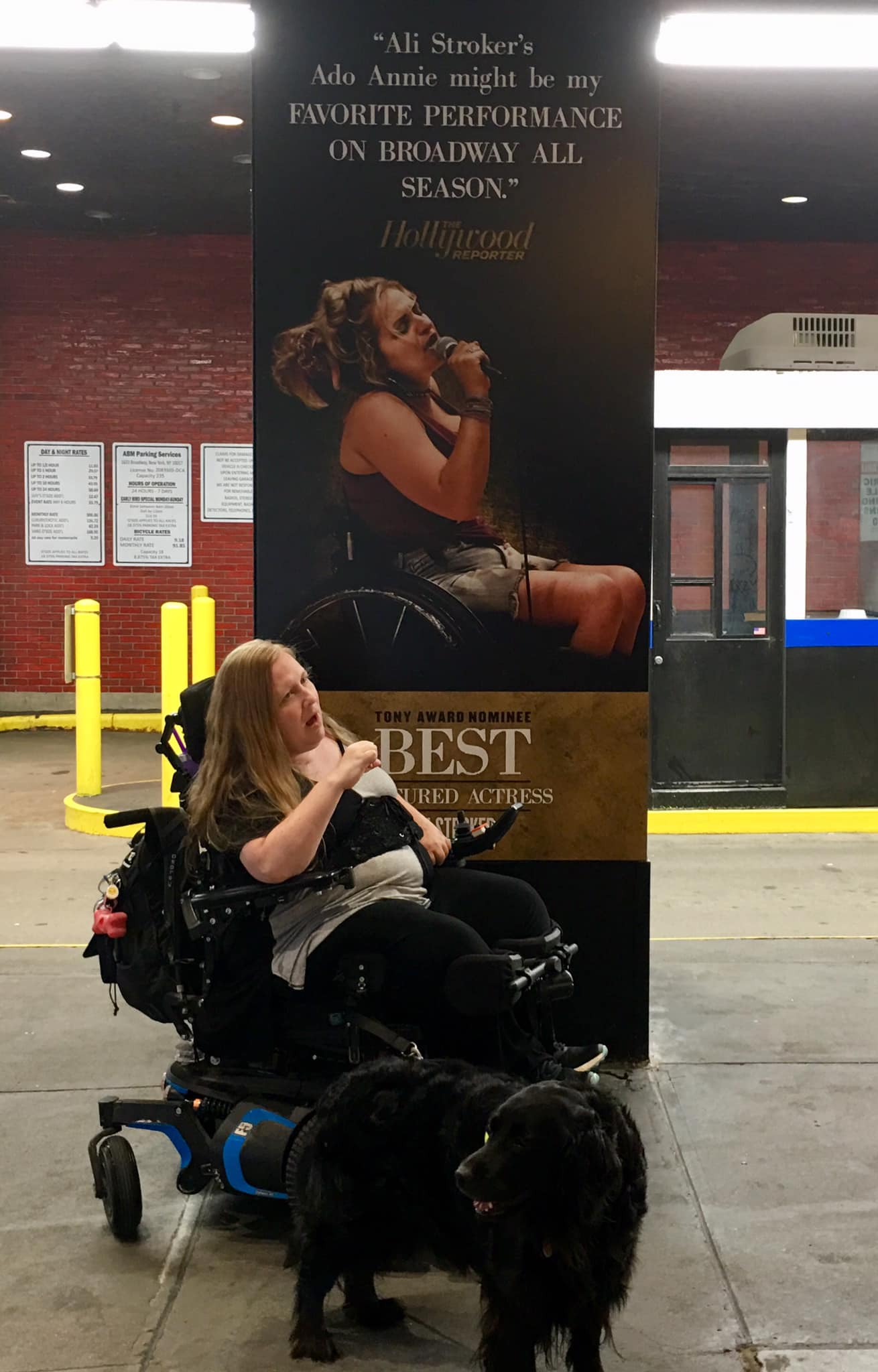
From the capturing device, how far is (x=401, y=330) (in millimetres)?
3816

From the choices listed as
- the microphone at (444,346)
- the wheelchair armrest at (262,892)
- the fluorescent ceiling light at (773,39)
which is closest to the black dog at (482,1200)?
the wheelchair armrest at (262,892)

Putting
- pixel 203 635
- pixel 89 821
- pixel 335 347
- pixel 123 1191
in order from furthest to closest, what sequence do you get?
pixel 203 635 < pixel 89 821 < pixel 335 347 < pixel 123 1191

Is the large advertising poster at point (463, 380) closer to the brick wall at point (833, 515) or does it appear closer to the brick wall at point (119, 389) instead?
the brick wall at point (833, 515)

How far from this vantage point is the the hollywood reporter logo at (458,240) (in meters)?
3.82

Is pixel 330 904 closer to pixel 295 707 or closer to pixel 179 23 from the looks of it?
pixel 295 707

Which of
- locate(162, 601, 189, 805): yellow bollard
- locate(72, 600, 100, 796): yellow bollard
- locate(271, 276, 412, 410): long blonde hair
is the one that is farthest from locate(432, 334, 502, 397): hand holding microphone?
locate(72, 600, 100, 796): yellow bollard

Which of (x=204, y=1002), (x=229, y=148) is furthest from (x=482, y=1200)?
(x=229, y=148)

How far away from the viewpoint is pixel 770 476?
809cm

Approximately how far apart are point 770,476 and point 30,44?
4.61 metres

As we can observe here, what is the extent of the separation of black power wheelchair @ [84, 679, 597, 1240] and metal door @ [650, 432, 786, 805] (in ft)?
16.5

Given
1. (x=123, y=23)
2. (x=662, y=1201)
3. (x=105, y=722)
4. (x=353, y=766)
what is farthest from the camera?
(x=105, y=722)

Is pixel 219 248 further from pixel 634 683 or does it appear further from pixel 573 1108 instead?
pixel 573 1108

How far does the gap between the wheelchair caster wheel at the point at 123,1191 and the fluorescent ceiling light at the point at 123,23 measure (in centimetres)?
534

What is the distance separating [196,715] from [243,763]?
0.25 m
